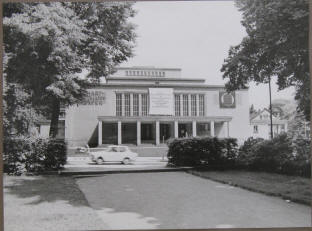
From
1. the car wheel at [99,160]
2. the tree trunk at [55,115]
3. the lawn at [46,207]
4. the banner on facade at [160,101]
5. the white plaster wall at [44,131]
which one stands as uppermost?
the banner on facade at [160,101]

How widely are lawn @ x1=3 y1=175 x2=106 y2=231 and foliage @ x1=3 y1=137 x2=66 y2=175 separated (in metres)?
1.09

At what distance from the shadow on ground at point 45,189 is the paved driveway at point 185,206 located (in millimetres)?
271

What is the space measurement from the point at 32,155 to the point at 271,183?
6948 mm

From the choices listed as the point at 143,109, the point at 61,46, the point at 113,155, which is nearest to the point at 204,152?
the point at 143,109

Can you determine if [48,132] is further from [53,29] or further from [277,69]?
[277,69]

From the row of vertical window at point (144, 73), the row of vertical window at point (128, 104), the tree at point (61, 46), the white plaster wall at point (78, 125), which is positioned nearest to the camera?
the tree at point (61, 46)

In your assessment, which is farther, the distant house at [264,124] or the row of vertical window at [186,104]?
the row of vertical window at [186,104]

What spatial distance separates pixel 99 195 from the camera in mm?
7262

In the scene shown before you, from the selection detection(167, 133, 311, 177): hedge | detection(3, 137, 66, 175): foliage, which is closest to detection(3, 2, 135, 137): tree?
detection(3, 137, 66, 175): foliage

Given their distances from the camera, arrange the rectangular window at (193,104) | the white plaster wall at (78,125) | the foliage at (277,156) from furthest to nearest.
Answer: the rectangular window at (193,104) < the white plaster wall at (78,125) < the foliage at (277,156)

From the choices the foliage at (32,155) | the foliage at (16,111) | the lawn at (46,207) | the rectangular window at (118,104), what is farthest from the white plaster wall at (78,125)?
the lawn at (46,207)

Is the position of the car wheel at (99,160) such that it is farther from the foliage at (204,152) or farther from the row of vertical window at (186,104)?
the row of vertical window at (186,104)

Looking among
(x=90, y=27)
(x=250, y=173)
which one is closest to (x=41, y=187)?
(x=90, y=27)

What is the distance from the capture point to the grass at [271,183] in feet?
21.8
